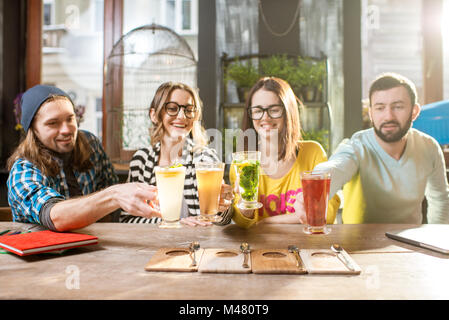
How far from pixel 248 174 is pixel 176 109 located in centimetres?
115

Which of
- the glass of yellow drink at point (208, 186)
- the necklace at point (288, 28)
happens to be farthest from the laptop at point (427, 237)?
the necklace at point (288, 28)

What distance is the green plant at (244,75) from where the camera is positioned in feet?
12.1

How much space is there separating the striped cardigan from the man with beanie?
216mm

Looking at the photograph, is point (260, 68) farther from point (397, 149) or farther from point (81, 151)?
point (81, 151)

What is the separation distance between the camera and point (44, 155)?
2047 mm

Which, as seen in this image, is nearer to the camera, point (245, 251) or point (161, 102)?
point (245, 251)

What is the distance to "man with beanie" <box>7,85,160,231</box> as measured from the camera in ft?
5.02

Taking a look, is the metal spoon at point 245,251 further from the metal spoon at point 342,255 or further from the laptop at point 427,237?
the laptop at point 427,237

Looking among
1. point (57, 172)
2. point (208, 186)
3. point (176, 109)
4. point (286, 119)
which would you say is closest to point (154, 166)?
point (176, 109)

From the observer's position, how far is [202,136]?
275 cm

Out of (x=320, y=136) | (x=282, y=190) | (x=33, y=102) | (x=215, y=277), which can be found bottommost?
(x=215, y=277)

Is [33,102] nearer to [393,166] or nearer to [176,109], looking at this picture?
[176,109]

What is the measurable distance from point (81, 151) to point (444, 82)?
366cm

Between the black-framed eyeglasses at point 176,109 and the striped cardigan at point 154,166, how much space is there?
0.61ft
